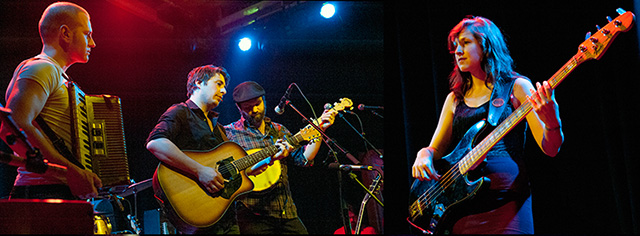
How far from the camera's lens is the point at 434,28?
14.0 ft

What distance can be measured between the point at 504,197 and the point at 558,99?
3.92 ft

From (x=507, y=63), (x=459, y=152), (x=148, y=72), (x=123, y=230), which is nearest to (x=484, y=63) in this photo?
(x=507, y=63)

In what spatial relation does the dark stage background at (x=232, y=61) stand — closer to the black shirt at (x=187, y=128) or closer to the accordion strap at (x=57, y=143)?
the black shirt at (x=187, y=128)

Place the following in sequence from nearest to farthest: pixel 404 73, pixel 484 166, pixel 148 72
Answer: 1. pixel 484 166
2. pixel 148 72
3. pixel 404 73

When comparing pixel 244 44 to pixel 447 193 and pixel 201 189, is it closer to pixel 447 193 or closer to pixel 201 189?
pixel 201 189

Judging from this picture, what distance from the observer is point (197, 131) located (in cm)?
363

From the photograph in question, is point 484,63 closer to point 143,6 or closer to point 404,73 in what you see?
point 404,73

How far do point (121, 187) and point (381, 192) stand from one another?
1.79 m

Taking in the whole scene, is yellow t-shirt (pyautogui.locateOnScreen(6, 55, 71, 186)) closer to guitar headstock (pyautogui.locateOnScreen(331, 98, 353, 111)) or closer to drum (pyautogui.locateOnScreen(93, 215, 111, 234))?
drum (pyautogui.locateOnScreen(93, 215, 111, 234))

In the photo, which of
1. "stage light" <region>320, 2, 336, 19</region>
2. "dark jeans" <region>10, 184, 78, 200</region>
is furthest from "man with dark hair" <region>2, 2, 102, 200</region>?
"stage light" <region>320, 2, 336, 19</region>

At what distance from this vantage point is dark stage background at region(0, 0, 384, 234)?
3.62m

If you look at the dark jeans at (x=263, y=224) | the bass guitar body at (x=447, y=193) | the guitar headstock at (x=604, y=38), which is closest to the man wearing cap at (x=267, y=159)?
the dark jeans at (x=263, y=224)

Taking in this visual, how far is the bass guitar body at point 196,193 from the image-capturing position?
341cm

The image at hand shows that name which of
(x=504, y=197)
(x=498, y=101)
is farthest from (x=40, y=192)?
(x=498, y=101)
